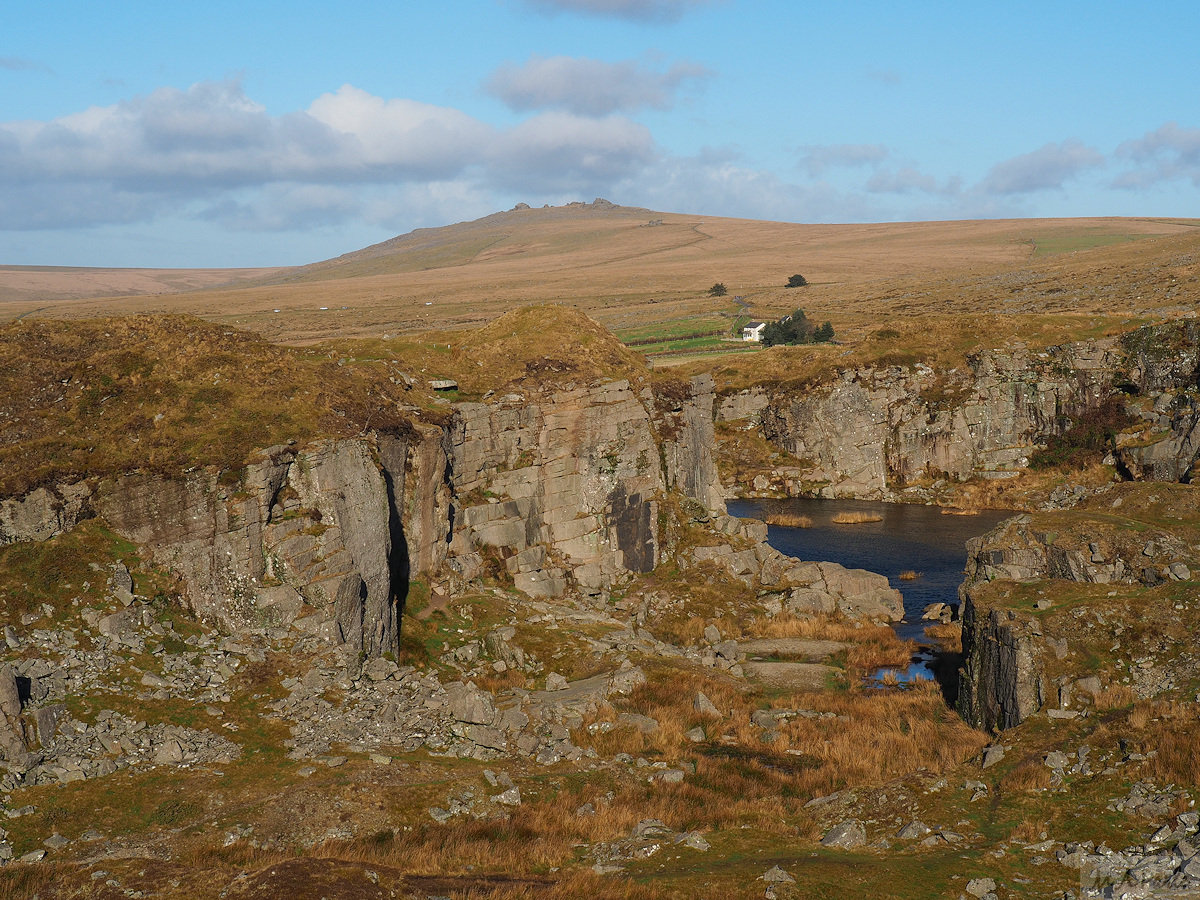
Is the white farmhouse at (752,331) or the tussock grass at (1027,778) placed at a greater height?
the white farmhouse at (752,331)

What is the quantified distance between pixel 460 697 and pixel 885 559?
39.0 m

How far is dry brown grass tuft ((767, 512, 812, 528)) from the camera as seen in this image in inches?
2954

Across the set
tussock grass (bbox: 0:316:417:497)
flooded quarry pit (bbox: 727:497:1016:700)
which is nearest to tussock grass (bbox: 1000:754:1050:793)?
flooded quarry pit (bbox: 727:497:1016:700)

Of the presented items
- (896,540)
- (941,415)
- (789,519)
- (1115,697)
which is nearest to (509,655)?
(1115,697)

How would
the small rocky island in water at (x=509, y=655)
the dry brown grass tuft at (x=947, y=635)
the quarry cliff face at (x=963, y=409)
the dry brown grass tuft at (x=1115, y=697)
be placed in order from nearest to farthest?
the small rocky island in water at (x=509, y=655) < the dry brown grass tuft at (x=1115, y=697) < the dry brown grass tuft at (x=947, y=635) < the quarry cliff face at (x=963, y=409)

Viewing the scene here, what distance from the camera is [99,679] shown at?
28156 millimetres

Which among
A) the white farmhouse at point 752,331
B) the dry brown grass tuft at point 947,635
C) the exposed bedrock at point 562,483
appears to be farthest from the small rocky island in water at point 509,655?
the white farmhouse at point 752,331

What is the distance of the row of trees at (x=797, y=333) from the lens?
405 feet

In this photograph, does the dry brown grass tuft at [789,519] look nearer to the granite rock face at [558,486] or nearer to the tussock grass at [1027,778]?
the granite rock face at [558,486]

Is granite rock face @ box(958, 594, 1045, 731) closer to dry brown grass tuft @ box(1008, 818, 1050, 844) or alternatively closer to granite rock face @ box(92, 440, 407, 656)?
dry brown grass tuft @ box(1008, 818, 1050, 844)

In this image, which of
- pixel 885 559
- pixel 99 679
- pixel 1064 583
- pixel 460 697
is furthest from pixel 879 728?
pixel 885 559

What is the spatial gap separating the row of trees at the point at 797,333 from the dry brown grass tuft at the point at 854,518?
4884cm

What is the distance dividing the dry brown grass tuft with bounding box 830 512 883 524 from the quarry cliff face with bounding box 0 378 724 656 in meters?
22.1

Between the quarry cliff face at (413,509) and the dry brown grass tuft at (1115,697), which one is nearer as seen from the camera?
the dry brown grass tuft at (1115,697)
